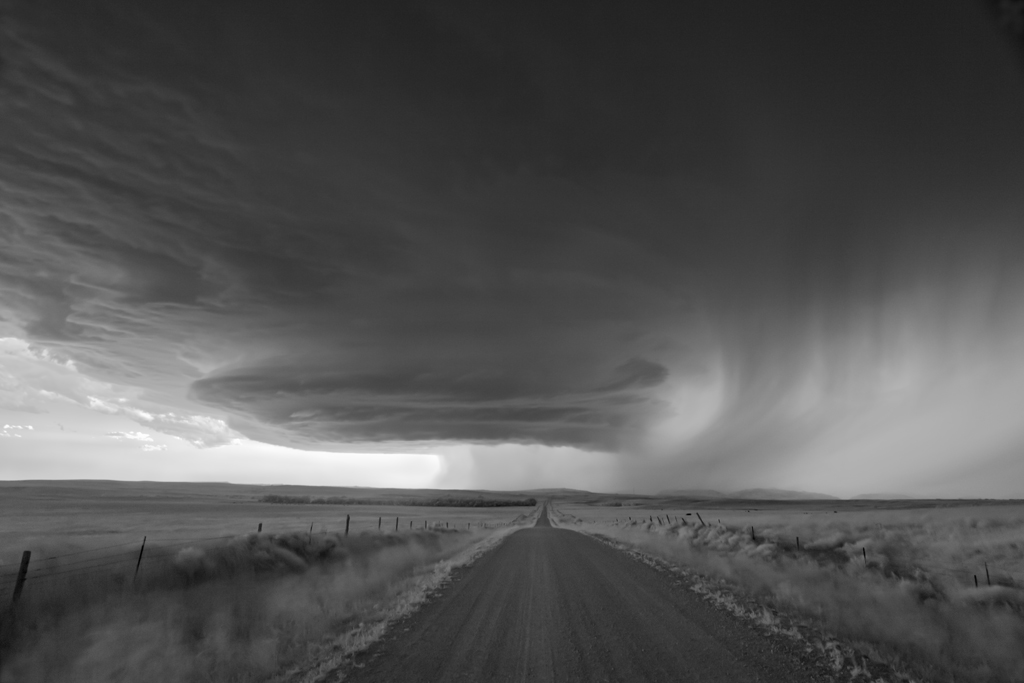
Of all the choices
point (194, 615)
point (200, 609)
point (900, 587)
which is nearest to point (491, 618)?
point (194, 615)

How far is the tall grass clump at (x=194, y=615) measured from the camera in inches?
348

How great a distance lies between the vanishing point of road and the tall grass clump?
78.3 inches

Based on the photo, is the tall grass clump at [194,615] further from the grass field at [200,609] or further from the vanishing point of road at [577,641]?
the vanishing point of road at [577,641]

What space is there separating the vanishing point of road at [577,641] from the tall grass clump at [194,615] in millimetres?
1989

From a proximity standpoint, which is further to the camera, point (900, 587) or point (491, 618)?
point (900, 587)

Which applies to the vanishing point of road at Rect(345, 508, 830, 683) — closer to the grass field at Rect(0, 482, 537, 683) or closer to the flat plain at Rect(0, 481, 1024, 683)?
the flat plain at Rect(0, 481, 1024, 683)

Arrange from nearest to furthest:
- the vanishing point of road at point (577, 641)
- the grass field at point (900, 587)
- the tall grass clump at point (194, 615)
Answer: the vanishing point of road at point (577, 641)
the tall grass clump at point (194, 615)
the grass field at point (900, 587)

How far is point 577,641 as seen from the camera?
9.74 metres

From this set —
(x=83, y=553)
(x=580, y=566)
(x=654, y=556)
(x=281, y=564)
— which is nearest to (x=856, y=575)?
(x=654, y=556)

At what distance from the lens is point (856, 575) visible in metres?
20.6

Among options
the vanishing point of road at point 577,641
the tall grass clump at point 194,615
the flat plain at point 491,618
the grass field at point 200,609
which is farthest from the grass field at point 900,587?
the tall grass clump at point 194,615

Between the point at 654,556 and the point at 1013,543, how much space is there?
2144 centimetres

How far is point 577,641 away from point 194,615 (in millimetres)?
9913

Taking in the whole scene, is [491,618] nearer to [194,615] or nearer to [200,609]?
[194,615]
